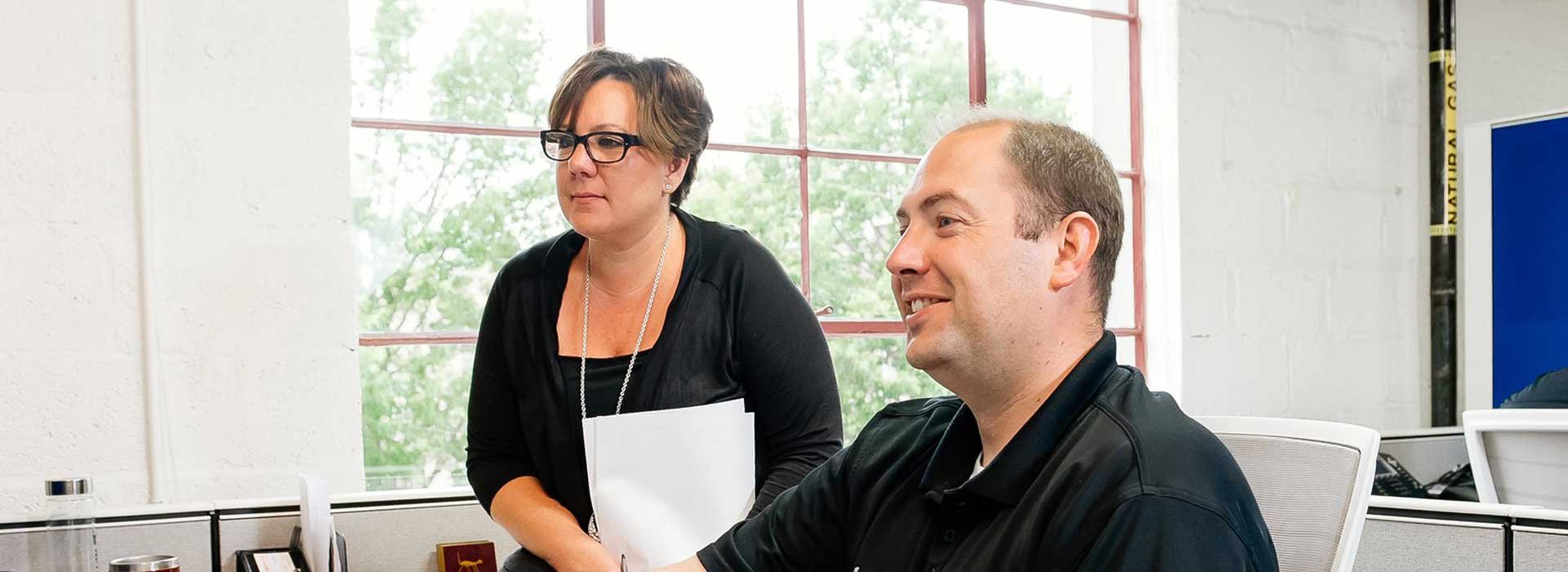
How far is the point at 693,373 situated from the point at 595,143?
33cm

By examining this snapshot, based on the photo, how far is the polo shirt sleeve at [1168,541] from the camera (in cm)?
87

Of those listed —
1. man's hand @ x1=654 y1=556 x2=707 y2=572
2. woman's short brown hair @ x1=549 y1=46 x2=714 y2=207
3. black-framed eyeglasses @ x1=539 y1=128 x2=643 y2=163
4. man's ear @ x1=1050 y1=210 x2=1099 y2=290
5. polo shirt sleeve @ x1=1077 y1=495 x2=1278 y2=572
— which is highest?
woman's short brown hair @ x1=549 y1=46 x2=714 y2=207

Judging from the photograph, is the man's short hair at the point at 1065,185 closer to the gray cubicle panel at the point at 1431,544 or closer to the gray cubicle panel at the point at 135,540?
the gray cubicle panel at the point at 1431,544

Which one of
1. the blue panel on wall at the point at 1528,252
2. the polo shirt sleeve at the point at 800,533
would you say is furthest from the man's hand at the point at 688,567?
the blue panel on wall at the point at 1528,252

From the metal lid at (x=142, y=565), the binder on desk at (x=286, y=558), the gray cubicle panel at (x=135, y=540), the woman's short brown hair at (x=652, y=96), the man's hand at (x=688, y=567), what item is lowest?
the binder on desk at (x=286, y=558)

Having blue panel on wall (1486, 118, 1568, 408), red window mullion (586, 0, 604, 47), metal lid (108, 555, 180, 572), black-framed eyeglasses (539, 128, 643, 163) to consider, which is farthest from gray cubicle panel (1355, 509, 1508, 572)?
blue panel on wall (1486, 118, 1568, 408)

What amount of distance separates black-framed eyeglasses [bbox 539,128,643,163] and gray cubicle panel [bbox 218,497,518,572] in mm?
680

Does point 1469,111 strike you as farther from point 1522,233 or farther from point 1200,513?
point 1200,513

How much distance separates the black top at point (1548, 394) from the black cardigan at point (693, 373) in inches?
67.8

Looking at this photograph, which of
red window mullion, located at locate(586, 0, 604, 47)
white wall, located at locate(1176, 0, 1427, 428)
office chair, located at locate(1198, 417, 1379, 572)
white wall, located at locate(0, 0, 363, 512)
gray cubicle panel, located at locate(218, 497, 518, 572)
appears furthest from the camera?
white wall, located at locate(1176, 0, 1427, 428)

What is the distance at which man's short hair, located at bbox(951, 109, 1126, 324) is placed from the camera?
3.68 ft

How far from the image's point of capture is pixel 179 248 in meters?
2.29

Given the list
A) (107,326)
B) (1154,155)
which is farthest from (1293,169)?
(107,326)

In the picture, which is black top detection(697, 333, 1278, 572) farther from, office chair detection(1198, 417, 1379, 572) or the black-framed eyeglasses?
the black-framed eyeglasses
